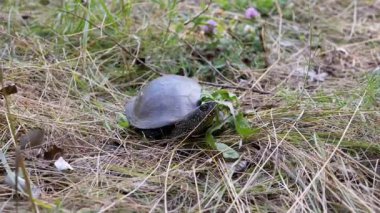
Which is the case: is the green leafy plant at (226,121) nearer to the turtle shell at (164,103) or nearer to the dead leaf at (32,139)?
the turtle shell at (164,103)

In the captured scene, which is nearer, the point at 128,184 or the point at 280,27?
the point at 128,184

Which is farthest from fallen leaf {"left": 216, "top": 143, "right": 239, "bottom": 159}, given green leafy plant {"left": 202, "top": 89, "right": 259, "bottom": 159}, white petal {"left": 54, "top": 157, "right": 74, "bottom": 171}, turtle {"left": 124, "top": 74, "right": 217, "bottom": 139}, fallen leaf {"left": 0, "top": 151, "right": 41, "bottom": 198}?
fallen leaf {"left": 0, "top": 151, "right": 41, "bottom": 198}

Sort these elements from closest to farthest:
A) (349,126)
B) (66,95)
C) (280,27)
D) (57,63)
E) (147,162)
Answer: (147,162), (349,126), (66,95), (57,63), (280,27)

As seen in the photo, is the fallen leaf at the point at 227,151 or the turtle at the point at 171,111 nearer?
the fallen leaf at the point at 227,151

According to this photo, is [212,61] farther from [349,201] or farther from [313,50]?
[349,201]

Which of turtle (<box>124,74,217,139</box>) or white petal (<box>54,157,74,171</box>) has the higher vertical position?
turtle (<box>124,74,217,139</box>)

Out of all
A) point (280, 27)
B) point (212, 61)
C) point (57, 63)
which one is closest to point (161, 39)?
point (212, 61)

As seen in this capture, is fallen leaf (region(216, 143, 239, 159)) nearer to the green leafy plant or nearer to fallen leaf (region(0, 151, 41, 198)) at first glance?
the green leafy plant

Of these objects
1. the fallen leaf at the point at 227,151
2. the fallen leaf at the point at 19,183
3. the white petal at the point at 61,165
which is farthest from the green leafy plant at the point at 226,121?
the fallen leaf at the point at 19,183
